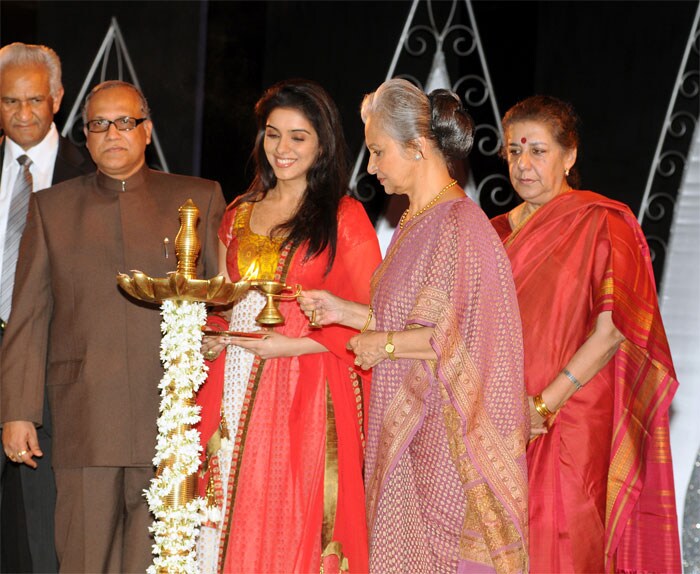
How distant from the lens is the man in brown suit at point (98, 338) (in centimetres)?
332

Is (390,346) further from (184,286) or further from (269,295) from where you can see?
(184,286)

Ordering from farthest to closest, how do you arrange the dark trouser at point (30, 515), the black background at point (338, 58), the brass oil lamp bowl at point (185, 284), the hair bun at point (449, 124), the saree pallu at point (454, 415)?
the black background at point (338, 58)
the dark trouser at point (30, 515)
the hair bun at point (449, 124)
the saree pallu at point (454, 415)
the brass oil lamp bowl at point (185, 284)

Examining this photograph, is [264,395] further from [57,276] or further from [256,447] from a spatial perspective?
[57,276]

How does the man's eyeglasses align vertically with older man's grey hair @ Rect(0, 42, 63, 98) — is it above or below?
below

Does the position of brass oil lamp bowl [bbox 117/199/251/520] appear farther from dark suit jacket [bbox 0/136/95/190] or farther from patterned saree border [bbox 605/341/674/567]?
dark suit jacket [bbox 0/136/95/190]

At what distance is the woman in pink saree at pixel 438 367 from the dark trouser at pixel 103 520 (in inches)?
35.4

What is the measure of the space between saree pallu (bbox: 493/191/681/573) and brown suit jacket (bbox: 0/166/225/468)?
115cm

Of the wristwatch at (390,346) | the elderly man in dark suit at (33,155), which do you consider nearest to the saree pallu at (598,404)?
the wristwatch at (390,346)

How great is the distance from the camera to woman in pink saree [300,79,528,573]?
265 cm

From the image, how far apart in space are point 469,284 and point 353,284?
0.64 m

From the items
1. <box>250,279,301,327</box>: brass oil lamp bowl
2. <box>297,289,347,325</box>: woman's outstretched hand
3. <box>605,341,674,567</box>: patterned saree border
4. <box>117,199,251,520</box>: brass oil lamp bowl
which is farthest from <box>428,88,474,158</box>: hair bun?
<box>605,341,674,567</box>: patterned saree border

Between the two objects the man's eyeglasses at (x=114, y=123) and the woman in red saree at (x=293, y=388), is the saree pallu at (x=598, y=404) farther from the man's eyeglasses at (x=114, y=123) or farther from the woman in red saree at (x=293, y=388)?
the man's eyeglasses at (x=114, y=123)

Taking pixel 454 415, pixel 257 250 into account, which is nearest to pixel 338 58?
pixel 257 250

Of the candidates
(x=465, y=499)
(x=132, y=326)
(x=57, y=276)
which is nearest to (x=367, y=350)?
(x=465, y=499)
